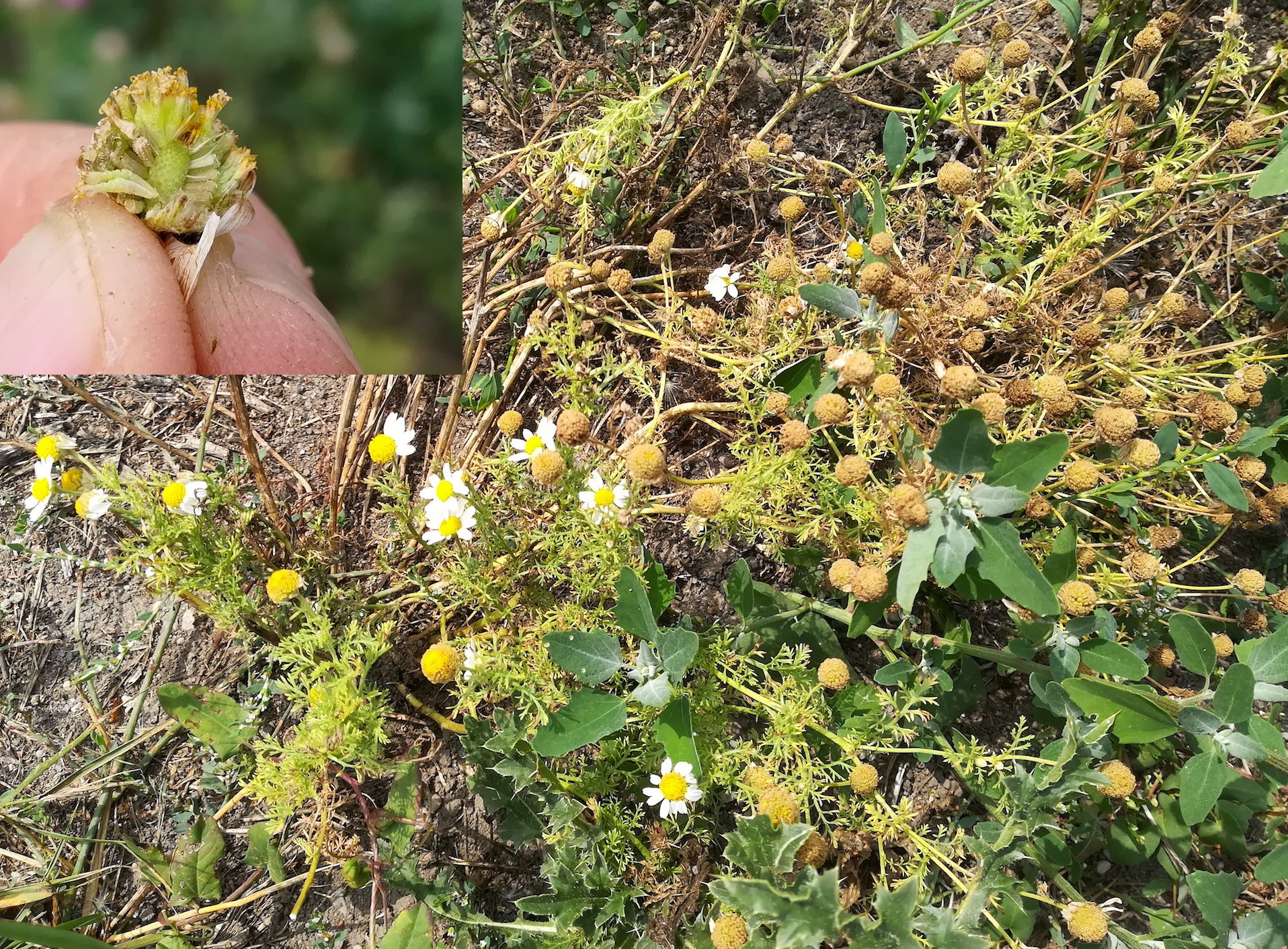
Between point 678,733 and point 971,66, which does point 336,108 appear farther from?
point 678,733

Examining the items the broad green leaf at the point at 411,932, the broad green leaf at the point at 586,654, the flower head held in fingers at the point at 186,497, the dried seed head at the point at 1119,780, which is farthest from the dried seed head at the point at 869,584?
the flower head held in fingers at the point at 186,497

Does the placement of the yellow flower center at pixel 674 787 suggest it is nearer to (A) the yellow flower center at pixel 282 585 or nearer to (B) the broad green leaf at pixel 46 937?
(A) the yellow flower center at pixel 282 585

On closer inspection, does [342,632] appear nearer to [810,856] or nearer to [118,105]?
[810,856]

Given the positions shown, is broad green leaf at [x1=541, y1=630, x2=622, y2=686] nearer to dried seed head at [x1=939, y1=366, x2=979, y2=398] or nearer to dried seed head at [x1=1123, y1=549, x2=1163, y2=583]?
dried seed head at [x1=939, y1=366, x2=979, y2=398]

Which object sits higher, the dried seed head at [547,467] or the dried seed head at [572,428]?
the dried seed head at [572,428]

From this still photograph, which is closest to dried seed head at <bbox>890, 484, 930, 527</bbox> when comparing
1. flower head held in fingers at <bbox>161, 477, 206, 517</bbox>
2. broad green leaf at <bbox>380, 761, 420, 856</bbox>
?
broad green leaf at <bbox>380, 761, 420, 856</bbox>
